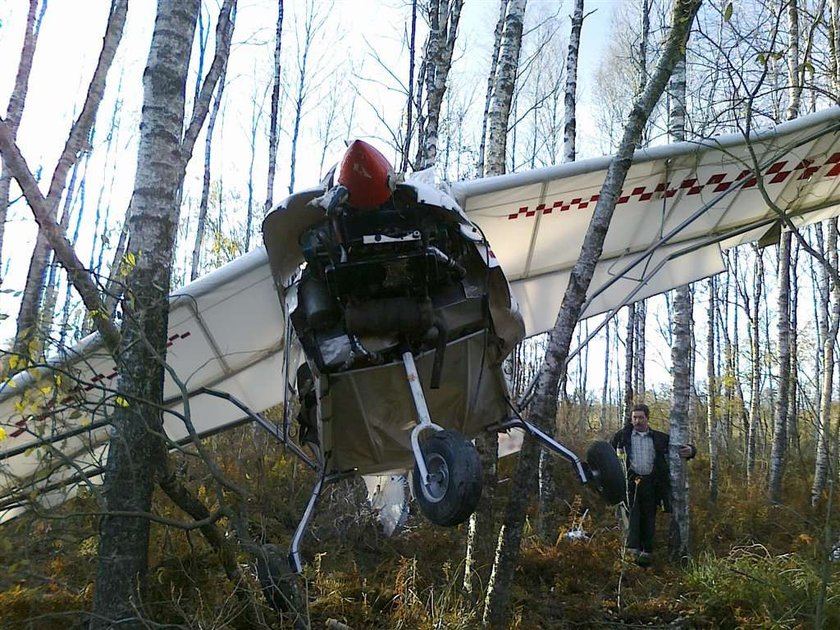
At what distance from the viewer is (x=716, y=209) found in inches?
271

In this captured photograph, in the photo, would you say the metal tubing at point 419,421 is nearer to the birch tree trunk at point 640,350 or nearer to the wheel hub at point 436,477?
the wheel hub at point 436,477

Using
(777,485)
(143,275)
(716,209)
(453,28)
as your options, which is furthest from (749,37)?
(777,485)

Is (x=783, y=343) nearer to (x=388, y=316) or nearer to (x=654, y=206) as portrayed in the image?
(x=654, y=206)

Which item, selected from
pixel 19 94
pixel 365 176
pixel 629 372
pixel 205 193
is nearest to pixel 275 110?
pixel 205 193

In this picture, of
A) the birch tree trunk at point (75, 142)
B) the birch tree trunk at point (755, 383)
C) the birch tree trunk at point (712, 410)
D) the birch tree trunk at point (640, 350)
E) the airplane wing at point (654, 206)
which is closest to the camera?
the airplane wing at point (654, 206)

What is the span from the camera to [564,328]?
450 cm

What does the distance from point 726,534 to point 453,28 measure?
27.4ft

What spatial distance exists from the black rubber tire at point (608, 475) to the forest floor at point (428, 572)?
4.48 feet

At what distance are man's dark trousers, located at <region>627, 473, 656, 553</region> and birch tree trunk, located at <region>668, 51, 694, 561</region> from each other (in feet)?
1.52

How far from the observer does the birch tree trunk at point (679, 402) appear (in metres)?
8.05

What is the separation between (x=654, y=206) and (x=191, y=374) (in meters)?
4.67

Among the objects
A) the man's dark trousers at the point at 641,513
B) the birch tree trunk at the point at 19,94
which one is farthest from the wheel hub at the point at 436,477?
the birch tree trunk at the point at 19,94

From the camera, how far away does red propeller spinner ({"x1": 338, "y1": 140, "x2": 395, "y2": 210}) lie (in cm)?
336

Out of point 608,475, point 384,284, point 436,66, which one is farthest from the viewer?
point 436,66
